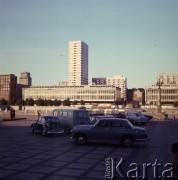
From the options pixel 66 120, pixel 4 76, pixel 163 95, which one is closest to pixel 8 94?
pixel 4 76

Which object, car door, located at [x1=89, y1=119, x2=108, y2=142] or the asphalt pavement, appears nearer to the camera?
the asphalt pavement

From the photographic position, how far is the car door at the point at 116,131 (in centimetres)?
1648

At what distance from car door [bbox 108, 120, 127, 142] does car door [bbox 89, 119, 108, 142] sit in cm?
25

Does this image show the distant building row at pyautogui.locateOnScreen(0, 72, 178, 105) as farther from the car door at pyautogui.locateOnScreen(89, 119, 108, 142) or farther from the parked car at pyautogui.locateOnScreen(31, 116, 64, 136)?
the car door at pyautogui.locateOnScreen(89, 119, 108, 142)

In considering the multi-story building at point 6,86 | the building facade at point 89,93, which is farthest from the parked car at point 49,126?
the building facade at point 89,93

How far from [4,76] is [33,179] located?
589 feet

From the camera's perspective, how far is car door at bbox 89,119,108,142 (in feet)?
54.0

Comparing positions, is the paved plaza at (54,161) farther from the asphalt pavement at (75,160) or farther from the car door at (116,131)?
the car door at (116,131)

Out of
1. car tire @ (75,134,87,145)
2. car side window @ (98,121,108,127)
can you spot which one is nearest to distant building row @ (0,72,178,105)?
car side window @ (98,121,108,127)

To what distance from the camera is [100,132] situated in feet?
53.9

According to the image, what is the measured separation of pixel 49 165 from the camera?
11023 mm

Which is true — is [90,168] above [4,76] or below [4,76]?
below

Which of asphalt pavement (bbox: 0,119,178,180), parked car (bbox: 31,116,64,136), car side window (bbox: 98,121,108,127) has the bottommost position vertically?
asphalt pavement (bbox: 0,119,178,180)

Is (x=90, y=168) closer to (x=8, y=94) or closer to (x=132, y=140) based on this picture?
(x=132, y=140)
